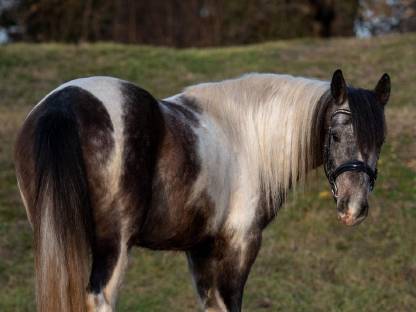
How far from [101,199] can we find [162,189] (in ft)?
1.39

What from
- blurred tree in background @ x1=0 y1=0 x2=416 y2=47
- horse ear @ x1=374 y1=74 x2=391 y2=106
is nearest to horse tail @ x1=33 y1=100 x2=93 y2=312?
horse ear @ x1=374 y1=74 x2=391 y2=106

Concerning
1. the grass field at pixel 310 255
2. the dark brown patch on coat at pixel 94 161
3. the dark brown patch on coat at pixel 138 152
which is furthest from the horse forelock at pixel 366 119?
the dark brown patch on coat at pixel 94 161

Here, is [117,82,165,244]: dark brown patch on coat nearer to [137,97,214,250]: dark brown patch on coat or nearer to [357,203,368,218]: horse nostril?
[137,97,214,250]: dark brown patch on coat

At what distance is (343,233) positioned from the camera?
9102 millimetres

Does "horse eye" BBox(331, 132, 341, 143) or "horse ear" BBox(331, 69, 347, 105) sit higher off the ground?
"horse ear" BBox(331, 69, 347, 105)

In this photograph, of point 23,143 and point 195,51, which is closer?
point 23,143

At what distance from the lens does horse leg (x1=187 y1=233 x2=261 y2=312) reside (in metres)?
5.23

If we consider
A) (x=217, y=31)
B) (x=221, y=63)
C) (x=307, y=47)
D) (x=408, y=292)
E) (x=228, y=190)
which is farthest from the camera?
(x=217, y=31)

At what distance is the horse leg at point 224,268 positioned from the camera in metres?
5.23

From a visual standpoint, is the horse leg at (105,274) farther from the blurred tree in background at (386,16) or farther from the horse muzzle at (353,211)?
the blurred tree in background at (386,16)

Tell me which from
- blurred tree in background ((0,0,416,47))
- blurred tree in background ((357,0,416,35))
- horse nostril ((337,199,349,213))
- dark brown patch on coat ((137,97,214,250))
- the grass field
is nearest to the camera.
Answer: dark brown patch on coat ((137,97,214,250))

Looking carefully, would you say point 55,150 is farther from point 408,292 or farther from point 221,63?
point 221,63

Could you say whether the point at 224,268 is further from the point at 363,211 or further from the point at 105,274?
the point at 105,274

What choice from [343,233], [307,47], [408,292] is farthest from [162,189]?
[307,47]
